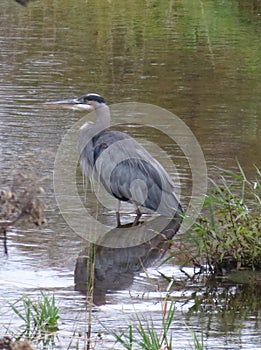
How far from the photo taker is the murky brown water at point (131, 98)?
5656mm

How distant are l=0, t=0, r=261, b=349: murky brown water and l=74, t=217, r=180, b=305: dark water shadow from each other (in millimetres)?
59

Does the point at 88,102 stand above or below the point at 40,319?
above

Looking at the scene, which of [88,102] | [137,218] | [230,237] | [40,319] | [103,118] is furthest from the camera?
[88,102]


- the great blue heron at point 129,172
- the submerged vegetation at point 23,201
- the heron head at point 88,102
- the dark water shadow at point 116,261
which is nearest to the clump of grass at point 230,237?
the dark water shadow at point 116,261

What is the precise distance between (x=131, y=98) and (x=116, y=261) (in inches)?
201

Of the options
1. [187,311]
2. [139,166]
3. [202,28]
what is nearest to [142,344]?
[187,311]

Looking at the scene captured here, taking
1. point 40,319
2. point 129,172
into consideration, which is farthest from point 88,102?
point 40,319

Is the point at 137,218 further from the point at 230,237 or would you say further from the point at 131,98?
the point at 131,98

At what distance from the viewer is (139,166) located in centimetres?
775

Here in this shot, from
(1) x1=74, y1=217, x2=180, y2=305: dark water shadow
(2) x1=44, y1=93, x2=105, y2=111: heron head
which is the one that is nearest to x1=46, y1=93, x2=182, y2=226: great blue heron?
(1) x1=74, y1=217, x2=180, y2=305: dark water shadow

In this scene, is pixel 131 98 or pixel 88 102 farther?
pixel 131 98

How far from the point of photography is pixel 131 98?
11656 mm

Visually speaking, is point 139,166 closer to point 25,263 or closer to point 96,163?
point 96,163

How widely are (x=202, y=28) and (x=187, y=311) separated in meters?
12.0
